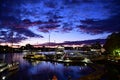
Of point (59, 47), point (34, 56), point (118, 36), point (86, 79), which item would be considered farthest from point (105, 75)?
point (59, 47)

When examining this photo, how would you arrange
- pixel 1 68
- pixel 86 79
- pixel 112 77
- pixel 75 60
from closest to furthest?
pixel 86 79 < pixel 112 77 < pixel 1 68 < pixel 75 60

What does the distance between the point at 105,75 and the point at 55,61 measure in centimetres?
6584

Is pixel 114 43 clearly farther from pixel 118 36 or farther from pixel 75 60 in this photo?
pixel 75 60

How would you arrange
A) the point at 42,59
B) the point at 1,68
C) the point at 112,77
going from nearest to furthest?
the point at 112,77
the point at 1,68
the point at 42,59

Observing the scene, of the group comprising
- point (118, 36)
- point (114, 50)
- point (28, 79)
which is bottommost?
point (28, 79)

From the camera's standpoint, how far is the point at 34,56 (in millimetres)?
133125

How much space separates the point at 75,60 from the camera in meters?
108

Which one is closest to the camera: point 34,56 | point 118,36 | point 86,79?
point 86,79

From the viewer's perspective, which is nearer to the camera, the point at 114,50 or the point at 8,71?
the point at 8,71

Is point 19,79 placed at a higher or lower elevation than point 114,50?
lower

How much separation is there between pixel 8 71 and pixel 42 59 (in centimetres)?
5345

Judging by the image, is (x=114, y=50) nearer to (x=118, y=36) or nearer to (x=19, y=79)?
(x=118, y=36)

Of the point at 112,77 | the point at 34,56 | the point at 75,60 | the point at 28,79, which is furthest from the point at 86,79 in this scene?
the point at 34,56

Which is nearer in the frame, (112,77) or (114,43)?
(112,77)
